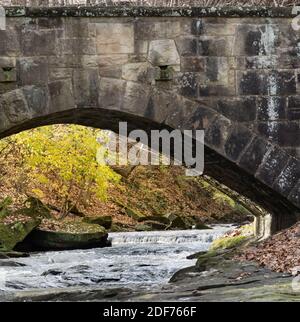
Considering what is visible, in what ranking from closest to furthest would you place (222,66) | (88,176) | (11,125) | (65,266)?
(11,125) → (222,66) → (65,266) → (88,176)

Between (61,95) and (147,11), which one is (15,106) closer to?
(61,95)

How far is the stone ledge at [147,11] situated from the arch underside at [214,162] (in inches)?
56.1

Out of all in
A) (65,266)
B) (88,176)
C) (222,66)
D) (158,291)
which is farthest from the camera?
(88,176)

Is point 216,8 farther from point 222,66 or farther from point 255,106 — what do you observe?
point 255,106

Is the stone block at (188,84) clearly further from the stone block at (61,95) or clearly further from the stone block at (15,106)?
the stone block at (15,106)

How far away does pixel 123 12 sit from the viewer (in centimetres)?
1097

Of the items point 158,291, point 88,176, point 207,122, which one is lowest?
point 88,176

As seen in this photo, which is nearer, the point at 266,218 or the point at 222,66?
the point at 222,66

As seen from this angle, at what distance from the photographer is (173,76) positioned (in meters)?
11.2

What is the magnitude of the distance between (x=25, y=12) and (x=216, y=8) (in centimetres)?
288

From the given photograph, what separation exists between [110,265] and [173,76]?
4997 millimetres

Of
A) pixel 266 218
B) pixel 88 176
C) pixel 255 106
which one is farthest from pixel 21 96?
pixel 88 176

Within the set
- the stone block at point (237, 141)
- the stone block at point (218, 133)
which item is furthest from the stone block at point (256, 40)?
the stone block at point (237, 141)

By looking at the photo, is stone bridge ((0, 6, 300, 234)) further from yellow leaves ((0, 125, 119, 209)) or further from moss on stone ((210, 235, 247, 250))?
yellow leaves ((0, 125, 119, 209))
